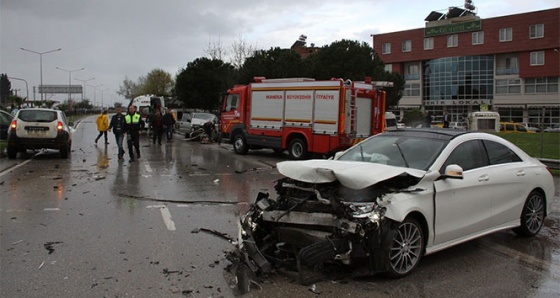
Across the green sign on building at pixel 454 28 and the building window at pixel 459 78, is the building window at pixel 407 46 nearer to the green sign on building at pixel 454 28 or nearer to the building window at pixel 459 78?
the green sign on building at pixel 454 28

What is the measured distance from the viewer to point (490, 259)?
5.37 meters

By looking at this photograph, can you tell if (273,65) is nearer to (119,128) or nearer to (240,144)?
(240,144)

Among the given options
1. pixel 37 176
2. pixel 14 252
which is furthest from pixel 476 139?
pixel 37 176

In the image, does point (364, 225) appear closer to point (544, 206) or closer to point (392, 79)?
point (544, 206)

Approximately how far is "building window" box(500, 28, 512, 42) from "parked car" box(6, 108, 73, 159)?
56093 mm

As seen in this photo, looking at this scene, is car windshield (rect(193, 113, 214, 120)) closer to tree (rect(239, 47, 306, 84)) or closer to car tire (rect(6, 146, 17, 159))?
tree (rect(239, 47, 306, 84))

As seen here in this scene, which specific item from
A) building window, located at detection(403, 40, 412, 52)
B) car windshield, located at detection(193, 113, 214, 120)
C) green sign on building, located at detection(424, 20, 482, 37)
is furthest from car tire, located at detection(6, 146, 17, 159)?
building window, located at detection(403, 40, 412, 52)

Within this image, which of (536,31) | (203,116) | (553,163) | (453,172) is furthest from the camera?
(536,31)

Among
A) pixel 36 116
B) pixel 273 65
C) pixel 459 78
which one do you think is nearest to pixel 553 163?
pixel 36 116

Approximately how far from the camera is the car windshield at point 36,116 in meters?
14.6

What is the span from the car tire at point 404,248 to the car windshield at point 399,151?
2.66 ft

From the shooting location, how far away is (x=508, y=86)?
59531mm

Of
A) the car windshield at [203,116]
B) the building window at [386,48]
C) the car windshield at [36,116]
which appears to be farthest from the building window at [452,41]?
the car windshield at [36,116]

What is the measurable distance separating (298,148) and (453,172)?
1122 centimetres
